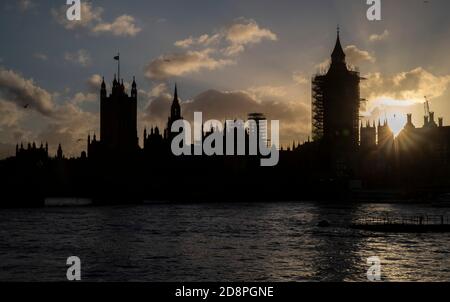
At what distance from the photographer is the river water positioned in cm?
4606

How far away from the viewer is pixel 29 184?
195250 millimetres

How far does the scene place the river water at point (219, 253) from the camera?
4606 cm

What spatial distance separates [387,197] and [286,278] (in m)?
155

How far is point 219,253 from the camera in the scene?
60.0 m

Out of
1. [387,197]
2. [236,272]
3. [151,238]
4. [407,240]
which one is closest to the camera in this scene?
[236,272]

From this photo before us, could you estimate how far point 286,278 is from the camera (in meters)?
44.1

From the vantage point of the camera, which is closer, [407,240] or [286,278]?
[286,278]
